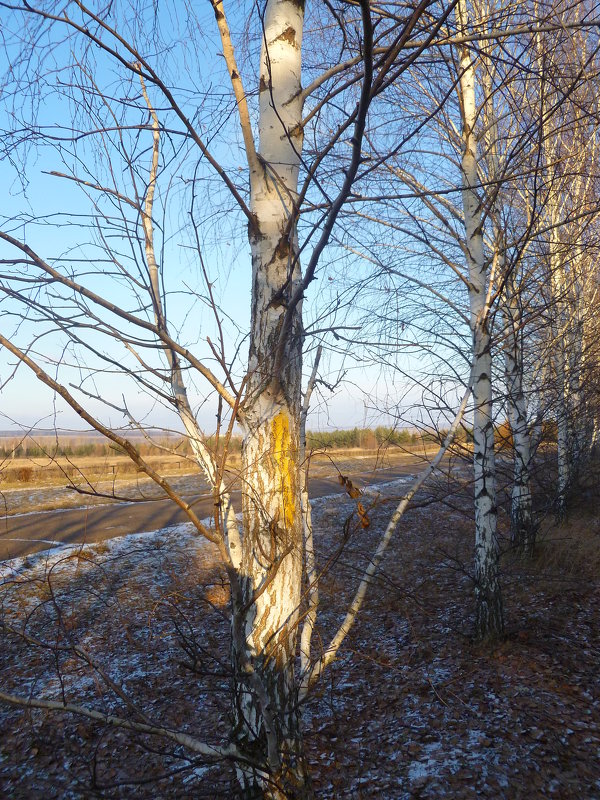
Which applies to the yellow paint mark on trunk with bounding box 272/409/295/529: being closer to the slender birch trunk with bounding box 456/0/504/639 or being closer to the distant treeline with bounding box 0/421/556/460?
the distant treeline with bounding box 0/421/556/460

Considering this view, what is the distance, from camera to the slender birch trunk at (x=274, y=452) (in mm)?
2078

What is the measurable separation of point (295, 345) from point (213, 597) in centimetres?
615

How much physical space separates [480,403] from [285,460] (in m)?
3.16

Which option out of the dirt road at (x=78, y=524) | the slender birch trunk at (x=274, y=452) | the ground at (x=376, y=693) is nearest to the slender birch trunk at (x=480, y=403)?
the ground at (x=376, y=693)

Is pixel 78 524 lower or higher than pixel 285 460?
lower

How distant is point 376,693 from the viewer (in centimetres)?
507

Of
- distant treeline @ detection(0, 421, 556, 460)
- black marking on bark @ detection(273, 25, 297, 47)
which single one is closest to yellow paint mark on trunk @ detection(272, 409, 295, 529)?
distant treeline @ detection(0, 421, 556, 460)

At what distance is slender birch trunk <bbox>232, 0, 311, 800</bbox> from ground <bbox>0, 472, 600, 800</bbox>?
0.17 meters

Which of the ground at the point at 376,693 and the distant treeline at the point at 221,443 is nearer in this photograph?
the distant treeline at the point at 221,443

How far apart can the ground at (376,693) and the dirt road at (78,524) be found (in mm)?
2638

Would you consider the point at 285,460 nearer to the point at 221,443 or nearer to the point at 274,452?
the point at 274,452

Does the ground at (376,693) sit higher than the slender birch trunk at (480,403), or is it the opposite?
the slender birch trunk at (480,403)

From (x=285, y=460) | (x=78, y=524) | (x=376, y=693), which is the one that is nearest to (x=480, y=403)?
(x=376, y=693)

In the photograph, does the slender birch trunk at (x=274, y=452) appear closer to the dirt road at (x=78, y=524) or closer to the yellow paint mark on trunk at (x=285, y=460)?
the yellow paint mark on trunk at (x=285, y=460)
